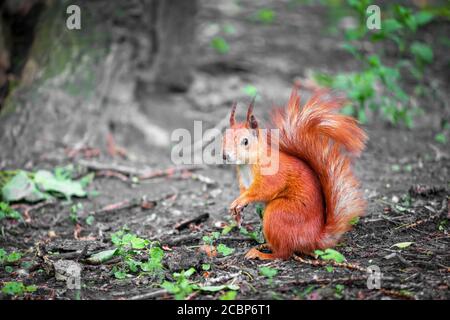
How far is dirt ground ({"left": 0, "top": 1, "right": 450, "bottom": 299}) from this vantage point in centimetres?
275

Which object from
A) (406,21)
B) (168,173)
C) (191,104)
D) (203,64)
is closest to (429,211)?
(406,21)

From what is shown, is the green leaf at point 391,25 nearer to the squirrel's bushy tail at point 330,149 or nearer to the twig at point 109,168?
the squirrel's bushy tail at point 330,149

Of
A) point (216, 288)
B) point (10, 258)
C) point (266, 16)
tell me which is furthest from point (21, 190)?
point (266, 16)

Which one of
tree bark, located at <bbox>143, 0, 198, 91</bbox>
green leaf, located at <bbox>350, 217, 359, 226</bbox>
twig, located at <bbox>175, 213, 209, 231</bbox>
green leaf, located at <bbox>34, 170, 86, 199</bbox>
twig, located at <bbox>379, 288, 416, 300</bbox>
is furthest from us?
tree bark, located at <bbox>143, 0, 198, 91</bbox>

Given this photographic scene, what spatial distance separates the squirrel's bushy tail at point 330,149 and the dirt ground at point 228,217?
26 cm

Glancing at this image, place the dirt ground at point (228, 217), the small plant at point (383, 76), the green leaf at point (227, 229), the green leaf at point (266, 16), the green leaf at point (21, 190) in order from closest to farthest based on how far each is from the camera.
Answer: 1. the dirt ground at point (228, 217)
2. the green leaf at point (227, 229)
3. the green leaf at point (21, 190)
4. the small plant at point (383, 76)
5. the green leaf at point (266, 16)

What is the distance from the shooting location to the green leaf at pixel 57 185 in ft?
14.1

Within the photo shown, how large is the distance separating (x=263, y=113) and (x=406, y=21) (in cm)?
187

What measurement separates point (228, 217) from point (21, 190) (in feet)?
5.62

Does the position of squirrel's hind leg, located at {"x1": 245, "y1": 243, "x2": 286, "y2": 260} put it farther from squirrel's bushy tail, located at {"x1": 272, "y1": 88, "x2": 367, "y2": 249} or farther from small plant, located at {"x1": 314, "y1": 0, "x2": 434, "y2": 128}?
small plant, located at {"x1": 314, "y1": 0, "x2": 434, "y2": 128}

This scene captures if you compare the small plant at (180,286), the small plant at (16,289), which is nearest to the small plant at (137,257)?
the small plant at (180,286)

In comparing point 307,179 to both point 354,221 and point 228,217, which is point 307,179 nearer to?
point 354,221

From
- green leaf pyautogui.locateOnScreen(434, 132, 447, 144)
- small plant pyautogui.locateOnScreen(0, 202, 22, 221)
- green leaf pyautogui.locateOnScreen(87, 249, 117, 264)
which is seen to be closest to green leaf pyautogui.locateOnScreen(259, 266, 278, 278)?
green leaf pyautogui.locateOnScreen(87, 249, 117, 264)

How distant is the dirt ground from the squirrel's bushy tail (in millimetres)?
264
